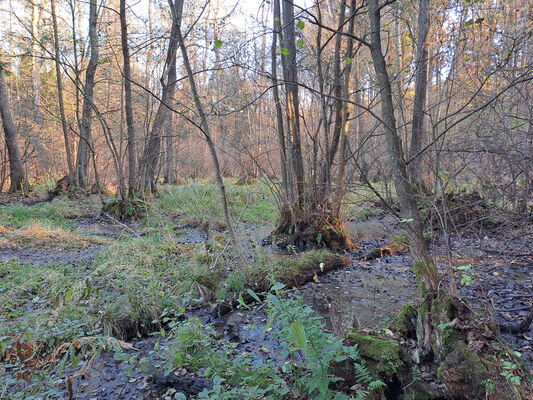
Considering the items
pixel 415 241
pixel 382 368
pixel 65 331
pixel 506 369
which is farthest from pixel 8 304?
pixel 506 369

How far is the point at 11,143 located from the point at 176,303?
13698 millimetres

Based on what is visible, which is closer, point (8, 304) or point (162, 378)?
point (162, 378)

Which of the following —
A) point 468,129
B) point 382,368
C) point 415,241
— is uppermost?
point 468,129

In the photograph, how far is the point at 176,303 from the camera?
13.8ft

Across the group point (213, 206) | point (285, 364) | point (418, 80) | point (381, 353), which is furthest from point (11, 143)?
point (381, 353)

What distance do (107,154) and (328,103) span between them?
62.7 ft

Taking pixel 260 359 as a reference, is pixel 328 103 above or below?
above

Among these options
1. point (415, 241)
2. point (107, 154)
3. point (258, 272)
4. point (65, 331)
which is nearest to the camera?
point (415, 241)

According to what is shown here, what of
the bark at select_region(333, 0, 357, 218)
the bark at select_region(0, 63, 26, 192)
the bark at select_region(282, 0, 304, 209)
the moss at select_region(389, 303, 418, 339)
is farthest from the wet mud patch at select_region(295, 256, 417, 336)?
the bark at select_region(0, 63, 26, 192)

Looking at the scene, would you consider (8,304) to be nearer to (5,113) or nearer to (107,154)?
(5,113)

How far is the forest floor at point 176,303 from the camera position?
2834 mm

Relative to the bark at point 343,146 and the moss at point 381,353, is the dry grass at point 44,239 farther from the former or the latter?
the moss at point 381,353

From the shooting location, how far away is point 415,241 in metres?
3.13

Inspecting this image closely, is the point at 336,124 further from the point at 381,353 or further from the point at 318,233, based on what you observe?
the point at 381,353
